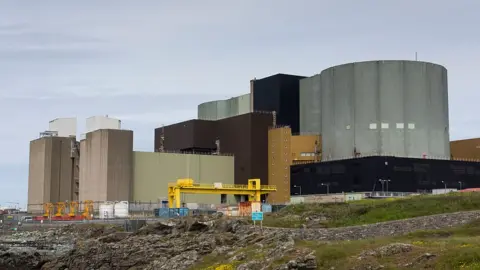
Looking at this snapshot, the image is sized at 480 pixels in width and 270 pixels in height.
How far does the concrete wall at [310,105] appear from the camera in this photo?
128875mm

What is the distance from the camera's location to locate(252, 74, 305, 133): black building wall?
135 meters

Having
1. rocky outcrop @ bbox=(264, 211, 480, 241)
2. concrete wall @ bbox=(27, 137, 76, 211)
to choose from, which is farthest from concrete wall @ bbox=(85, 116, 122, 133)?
rocky outcrop @ bbox=(264, 211, 480, 241)

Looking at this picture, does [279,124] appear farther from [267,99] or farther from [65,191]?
[65,191]

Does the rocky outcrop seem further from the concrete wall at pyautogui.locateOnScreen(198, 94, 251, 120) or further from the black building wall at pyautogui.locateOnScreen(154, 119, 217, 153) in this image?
the concrete wall at pyautogui.locateOnScreen(198, 94, 251, 120)

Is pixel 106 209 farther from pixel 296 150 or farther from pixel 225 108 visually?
pixel 225 108

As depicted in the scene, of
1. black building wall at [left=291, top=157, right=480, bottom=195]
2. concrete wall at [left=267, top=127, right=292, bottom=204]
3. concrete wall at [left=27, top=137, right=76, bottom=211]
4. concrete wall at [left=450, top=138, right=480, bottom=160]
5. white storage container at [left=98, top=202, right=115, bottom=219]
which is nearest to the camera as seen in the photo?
black building wall at [left=291, top=157, right=480, bottom=195]

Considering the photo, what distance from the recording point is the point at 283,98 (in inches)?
5344

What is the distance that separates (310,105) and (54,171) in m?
51.7

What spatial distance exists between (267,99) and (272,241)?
96.4 m

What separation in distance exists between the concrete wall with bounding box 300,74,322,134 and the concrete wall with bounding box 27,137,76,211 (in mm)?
46030

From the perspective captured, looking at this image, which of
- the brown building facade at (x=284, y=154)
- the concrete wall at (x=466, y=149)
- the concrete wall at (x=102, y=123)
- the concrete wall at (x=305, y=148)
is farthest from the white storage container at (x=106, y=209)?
the concrete wall at (x=466, y=149)

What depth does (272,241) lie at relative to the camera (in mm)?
41531

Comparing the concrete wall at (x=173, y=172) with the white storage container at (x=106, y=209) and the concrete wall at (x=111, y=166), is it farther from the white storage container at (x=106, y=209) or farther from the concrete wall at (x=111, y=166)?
the white storage container at (x=106, y=209)

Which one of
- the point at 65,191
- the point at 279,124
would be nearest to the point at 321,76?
the point at 279,124
